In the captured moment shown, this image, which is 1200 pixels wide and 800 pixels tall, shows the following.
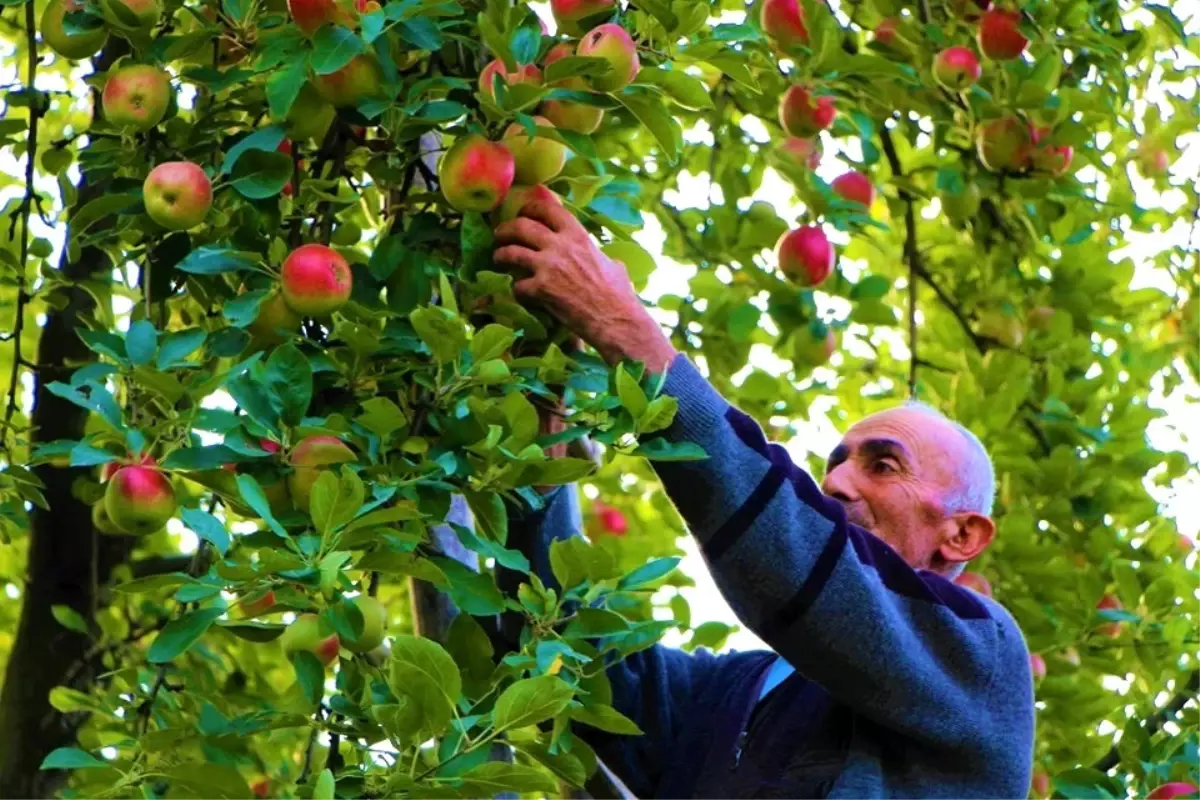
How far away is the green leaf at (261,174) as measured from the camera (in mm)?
1820

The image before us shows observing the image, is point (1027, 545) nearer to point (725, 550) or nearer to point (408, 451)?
point (725, 550)

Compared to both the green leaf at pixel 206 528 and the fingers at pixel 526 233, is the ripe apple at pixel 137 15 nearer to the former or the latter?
the fingers at pixel 526 233

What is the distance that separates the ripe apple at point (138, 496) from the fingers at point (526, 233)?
410 millimetres

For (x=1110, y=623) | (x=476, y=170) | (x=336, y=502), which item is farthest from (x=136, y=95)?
(x=1110, y=623)

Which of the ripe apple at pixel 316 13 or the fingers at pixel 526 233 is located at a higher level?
the ripe apple at pixel 316 13

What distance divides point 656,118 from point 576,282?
0.59 ft

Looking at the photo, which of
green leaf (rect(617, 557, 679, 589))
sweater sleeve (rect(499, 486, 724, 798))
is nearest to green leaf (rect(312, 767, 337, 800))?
green leaf (rect(617, 557, 679, 589))

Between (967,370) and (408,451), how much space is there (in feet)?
7.04

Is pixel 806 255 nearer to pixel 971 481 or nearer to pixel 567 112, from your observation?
pixel 971 481

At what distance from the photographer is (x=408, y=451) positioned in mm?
1648

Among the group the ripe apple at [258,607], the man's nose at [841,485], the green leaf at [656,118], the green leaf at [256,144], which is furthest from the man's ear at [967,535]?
the green leaf at [256,144]

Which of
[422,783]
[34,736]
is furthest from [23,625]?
[422,783]

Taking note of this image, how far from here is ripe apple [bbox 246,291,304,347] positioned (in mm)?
1783

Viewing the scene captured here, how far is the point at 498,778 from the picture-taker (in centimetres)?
148
